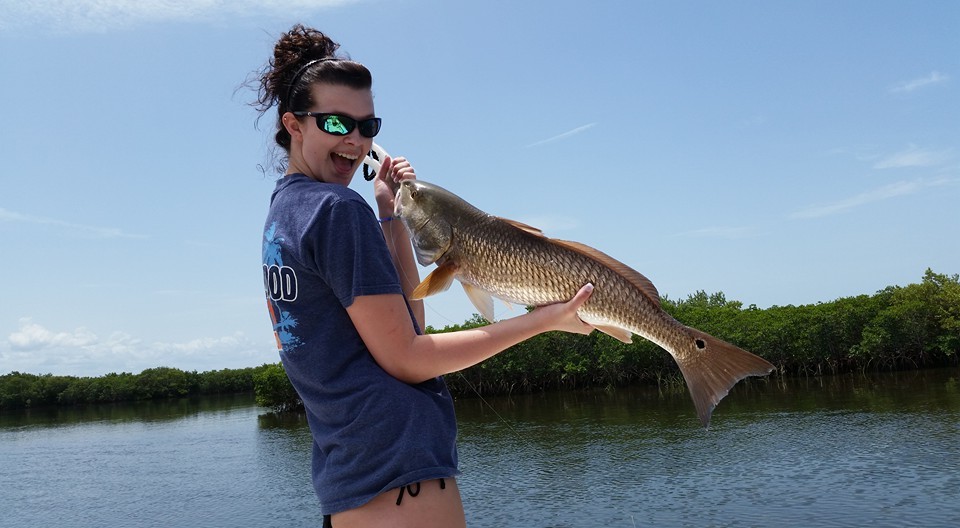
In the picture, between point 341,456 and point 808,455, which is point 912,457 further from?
point 341,456

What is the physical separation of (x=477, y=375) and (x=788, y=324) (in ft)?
118

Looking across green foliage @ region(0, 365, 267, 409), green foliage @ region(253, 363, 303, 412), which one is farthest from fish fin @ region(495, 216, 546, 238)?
green foliage @ region(0, 365, 267, 409)

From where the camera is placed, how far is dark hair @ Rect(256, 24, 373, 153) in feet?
8.54

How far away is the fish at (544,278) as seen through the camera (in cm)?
278

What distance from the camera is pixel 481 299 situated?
118 inches

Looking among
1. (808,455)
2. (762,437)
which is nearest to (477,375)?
(762,437)

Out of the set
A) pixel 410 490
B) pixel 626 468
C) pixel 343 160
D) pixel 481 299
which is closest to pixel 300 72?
pixel 343 160

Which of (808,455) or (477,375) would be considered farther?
(477,375)

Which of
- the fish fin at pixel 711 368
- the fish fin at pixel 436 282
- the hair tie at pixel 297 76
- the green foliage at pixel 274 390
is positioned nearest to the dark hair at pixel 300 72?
the hair tie at pixel 297 76

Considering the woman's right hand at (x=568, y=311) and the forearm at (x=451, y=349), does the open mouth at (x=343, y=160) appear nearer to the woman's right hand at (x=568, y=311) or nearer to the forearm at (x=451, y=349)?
the forearm at (x=451, y=349)

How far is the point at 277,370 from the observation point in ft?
302

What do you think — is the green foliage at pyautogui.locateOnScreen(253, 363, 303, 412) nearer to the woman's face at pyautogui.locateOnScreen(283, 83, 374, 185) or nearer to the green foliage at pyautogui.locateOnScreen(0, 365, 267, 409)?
the green foliage at pyautogui.locateOnScreen(0, 365, 267, 409)

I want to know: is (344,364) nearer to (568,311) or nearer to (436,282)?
(436,282)

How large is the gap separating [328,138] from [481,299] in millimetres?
902
